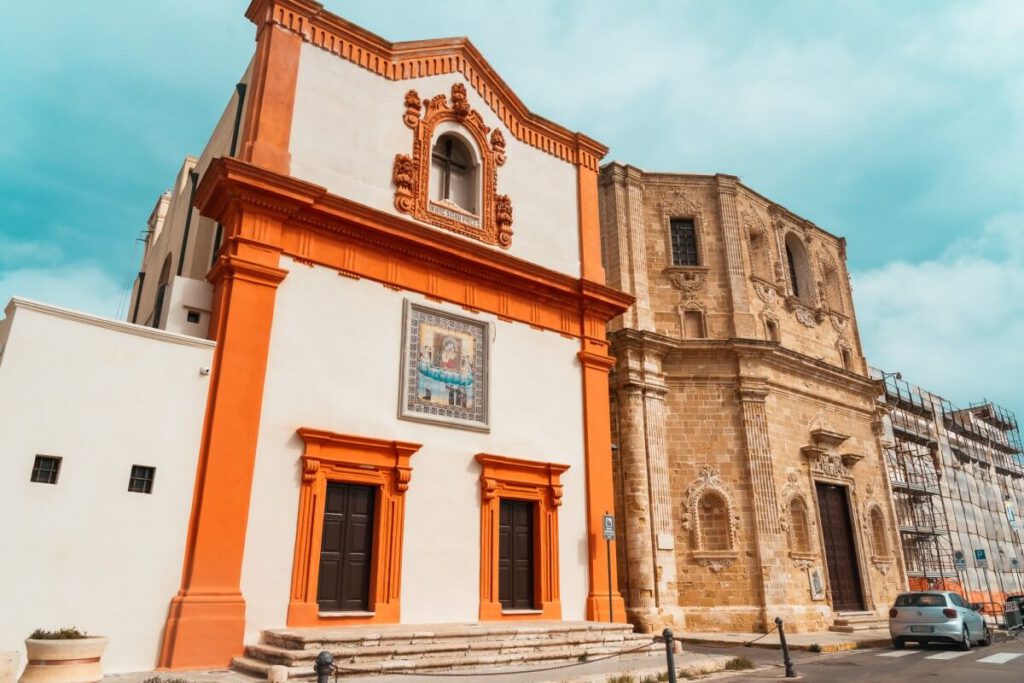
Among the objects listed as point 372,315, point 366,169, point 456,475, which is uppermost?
point 366,169

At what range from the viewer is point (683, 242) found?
23188 millimetres

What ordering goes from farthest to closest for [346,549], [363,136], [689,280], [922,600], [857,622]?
[689,280]
[857,622]
[922,600]
[363,136]
[346,549]

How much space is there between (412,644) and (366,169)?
8.60m

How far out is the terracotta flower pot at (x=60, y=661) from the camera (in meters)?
7.41

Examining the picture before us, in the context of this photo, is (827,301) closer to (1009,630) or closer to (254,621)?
(1009,630)

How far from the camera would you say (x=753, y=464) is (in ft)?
65.8

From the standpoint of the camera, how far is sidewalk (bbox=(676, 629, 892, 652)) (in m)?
15.5

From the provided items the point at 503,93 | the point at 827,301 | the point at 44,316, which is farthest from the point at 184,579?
the point at 827,301

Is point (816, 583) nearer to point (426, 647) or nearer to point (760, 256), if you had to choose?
point (760, 256)

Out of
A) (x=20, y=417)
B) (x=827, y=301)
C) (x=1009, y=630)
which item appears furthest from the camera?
(x=827, y=301)

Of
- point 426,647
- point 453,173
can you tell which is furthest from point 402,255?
point 426,647

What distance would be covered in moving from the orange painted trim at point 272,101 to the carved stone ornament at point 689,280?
13500mm

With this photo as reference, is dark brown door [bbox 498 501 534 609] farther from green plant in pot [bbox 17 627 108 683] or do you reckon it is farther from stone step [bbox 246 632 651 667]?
green plant in pot [bbox 17 627 108 683]

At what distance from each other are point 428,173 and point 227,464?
7173 mm
